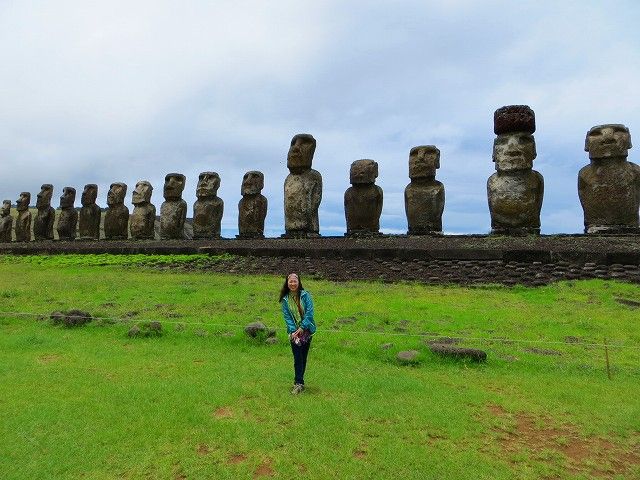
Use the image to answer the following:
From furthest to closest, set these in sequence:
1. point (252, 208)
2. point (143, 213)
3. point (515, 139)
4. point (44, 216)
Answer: point (44, 216), point (143, 213), point (252, 208), point (515, 139)

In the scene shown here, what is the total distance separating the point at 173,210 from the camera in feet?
67.3

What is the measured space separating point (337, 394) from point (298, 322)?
76 centimetres

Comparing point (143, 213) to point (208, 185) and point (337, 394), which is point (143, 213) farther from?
point (337, 394)

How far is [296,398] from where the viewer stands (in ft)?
15.5

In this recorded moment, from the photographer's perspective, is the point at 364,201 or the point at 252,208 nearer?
the point at 364,201

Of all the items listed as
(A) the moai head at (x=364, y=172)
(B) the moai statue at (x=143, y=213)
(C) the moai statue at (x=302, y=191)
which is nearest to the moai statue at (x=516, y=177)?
(A) the moai head at (x=364, y=172)

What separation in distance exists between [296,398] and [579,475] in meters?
2.23

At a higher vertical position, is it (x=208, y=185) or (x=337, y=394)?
(x=208, y=185)

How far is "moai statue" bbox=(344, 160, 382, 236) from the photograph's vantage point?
1579 centimetres

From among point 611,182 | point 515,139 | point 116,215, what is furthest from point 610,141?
point 116,215

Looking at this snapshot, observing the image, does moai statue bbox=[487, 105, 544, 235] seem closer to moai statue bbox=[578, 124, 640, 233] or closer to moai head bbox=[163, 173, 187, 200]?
moai statue bbox=[578, 124, 640, 233]

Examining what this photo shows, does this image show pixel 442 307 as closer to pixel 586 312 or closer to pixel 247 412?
pixel 586 312

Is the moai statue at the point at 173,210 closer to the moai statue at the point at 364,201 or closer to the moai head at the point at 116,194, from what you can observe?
the moai head at the point at 116,194

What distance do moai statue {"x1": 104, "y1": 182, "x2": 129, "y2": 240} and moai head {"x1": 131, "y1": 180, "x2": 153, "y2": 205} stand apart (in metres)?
0.98
